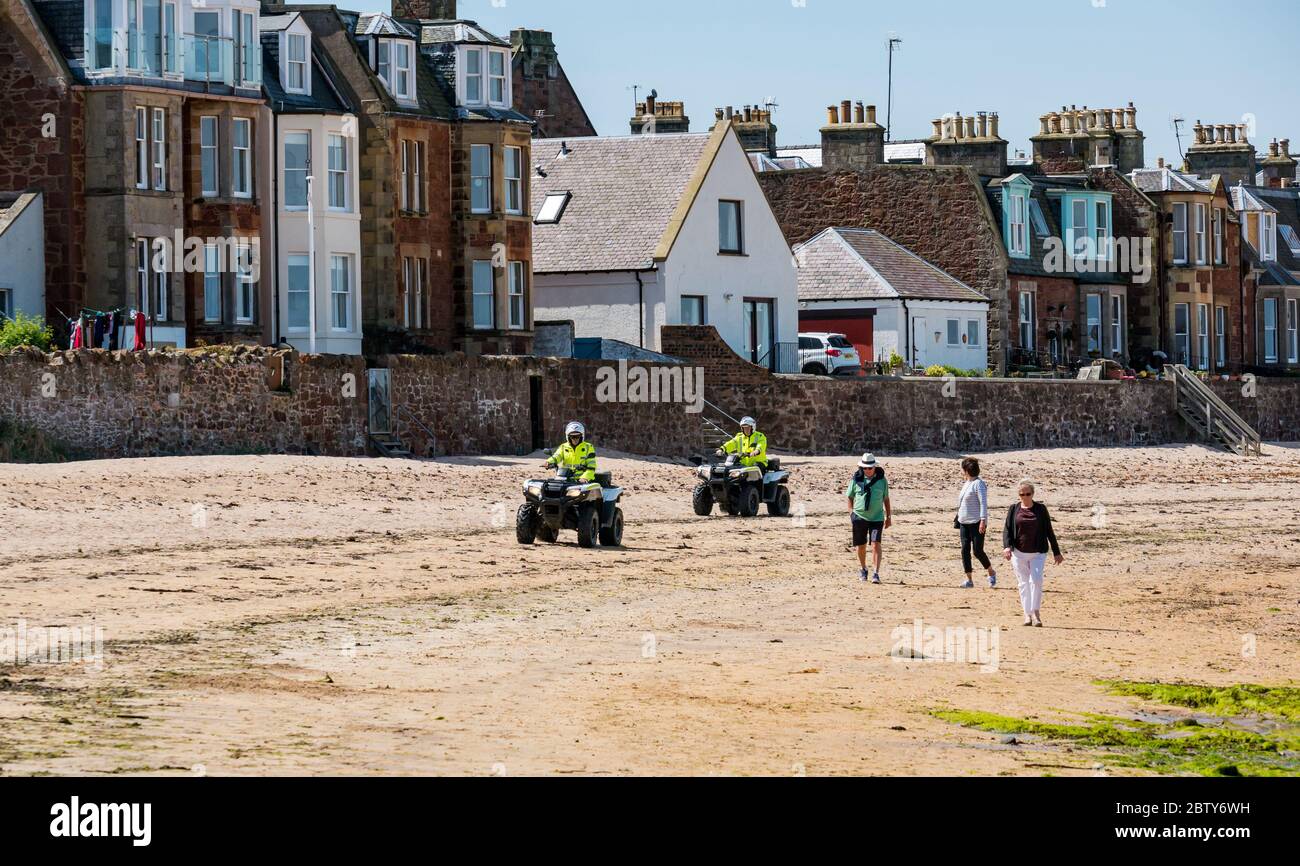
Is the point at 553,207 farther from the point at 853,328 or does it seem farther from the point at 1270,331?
the point at 1270,331

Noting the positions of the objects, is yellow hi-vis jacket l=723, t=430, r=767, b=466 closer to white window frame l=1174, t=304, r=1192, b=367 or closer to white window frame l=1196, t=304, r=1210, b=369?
white window frame l=1174, t=304, r=1192, b=367

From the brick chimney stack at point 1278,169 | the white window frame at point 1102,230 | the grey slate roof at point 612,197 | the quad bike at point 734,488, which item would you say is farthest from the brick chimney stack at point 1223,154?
the quad bike at point 734,488

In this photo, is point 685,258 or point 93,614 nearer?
point 93,614

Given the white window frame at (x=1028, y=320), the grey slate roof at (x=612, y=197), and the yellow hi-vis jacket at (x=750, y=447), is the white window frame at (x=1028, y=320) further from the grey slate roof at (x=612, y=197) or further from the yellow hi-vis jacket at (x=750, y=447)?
the yellow hi-vis jacket at (x=750, y=447)

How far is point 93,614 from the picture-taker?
20812 millimetres

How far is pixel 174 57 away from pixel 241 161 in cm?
302

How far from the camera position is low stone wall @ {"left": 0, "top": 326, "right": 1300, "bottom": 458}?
35.0 meters

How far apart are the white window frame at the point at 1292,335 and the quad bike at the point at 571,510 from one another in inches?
2099

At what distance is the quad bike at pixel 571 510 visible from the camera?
Answer: 28609mm

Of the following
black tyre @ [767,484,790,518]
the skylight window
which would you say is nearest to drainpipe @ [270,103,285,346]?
the skylight window
